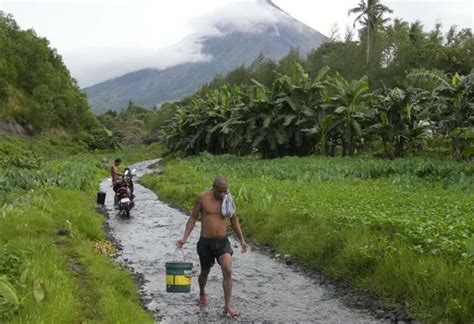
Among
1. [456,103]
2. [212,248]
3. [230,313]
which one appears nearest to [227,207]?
[212,248]

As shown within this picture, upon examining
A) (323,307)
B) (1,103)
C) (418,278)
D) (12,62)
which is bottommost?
(323,307)

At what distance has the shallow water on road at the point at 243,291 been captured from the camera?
824 cm

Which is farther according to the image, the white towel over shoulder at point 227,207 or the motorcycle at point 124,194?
the motorcycle at point 124,194

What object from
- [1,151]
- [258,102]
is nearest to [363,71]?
[258,102]

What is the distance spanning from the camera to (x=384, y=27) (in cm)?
5794

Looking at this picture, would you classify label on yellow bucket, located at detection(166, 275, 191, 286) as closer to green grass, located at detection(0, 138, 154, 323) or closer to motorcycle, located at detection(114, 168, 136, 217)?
green grass, located at detection(0, 138, 154, 323)

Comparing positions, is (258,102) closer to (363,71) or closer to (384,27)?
(363,71)

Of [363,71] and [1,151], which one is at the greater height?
[363,71]

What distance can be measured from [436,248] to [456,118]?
16.6 metres

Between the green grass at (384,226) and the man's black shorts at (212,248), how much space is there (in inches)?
114

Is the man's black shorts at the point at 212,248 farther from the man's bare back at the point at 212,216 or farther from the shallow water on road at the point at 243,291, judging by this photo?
the shallow water on road at the point at 243,291

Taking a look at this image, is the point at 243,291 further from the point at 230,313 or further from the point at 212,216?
the point at 212,216

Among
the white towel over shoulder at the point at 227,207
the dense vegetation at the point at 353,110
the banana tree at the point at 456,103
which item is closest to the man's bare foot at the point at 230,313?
the white towel over shoulder at the point at 227,207

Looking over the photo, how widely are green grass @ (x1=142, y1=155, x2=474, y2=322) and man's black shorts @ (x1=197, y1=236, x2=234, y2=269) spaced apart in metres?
2.89
